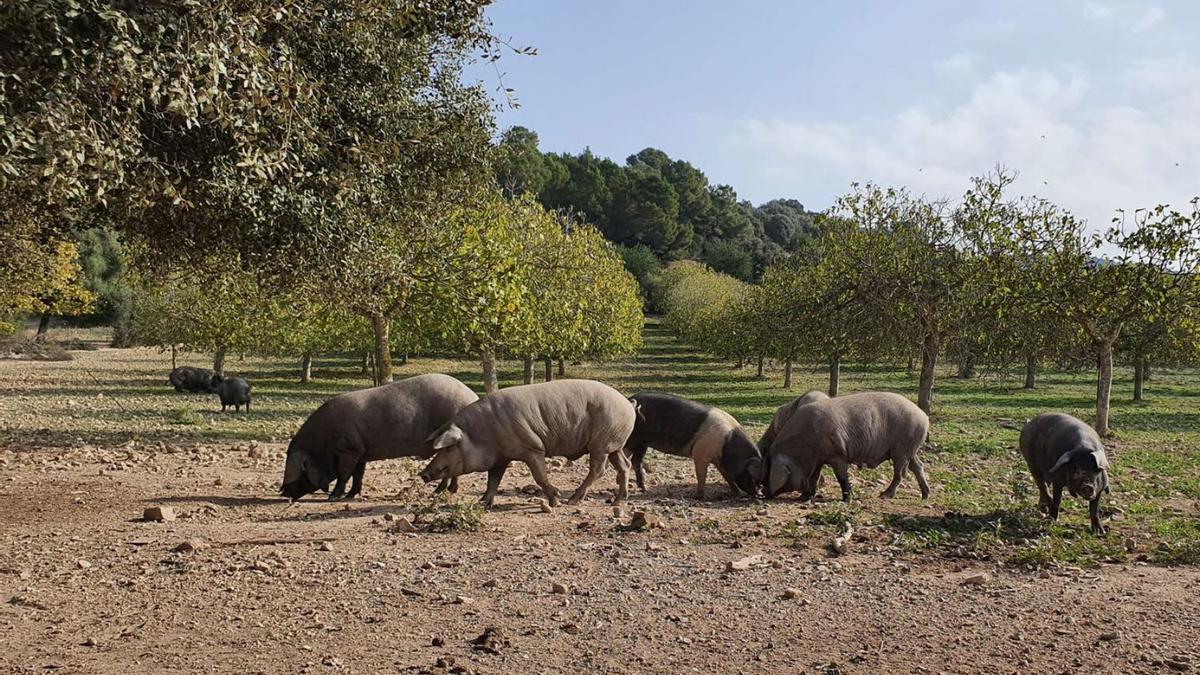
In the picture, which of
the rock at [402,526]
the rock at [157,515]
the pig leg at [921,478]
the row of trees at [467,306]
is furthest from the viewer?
the row of trees at [467,306]

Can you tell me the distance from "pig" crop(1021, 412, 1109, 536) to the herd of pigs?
0.7 inches

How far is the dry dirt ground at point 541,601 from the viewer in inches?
240

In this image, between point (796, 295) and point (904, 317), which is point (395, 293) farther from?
point (796, 295)

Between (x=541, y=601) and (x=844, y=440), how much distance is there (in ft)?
21.6

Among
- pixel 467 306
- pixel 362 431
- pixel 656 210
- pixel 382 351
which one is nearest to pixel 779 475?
pixel 362 431

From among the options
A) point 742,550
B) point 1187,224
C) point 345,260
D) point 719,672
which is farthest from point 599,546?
point 1187,224

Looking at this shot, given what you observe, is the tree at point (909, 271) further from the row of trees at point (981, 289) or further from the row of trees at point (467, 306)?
the row of trees at point (467, 306)

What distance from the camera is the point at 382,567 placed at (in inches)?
317

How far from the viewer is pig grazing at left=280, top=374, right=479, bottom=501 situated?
12.3 m

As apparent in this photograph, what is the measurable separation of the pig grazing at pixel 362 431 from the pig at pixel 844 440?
4140mm

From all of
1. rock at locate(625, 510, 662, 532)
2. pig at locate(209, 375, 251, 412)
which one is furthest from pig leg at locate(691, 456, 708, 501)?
pig at locate(209, 375, 251, 412)

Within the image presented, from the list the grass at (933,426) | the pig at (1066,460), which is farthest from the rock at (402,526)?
the pig at (1066,460)

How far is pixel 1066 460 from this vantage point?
10.5 meters

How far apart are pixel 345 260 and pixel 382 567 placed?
5445 millimetres
